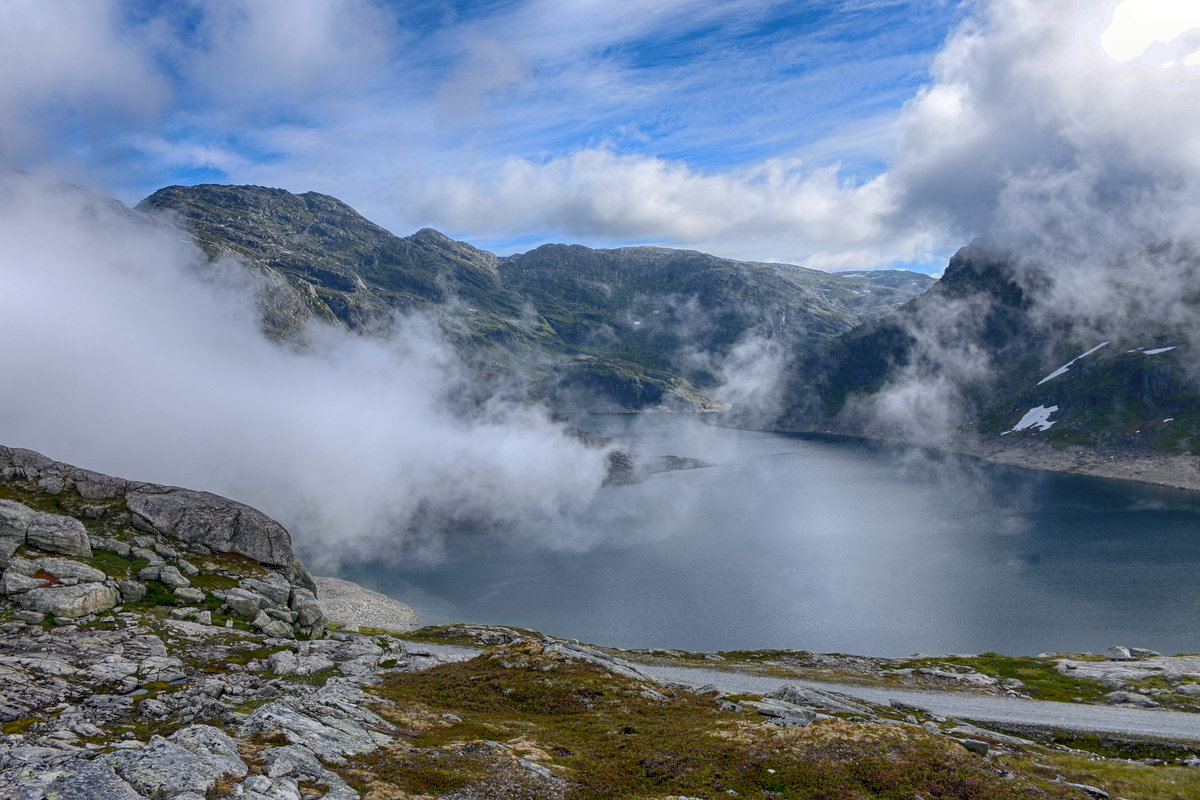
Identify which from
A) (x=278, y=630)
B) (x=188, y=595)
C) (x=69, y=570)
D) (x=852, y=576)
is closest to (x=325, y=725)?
(x=278, y=630)

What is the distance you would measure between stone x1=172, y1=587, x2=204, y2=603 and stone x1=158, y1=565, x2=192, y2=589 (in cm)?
63

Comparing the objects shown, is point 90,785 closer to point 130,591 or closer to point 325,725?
point 325,725

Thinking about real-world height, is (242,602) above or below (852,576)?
below

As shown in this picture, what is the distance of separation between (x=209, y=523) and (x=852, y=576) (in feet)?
398

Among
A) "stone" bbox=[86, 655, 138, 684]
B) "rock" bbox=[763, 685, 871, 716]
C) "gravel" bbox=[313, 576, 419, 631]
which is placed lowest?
"gravel" bbox=[313, 576, 419, 631]

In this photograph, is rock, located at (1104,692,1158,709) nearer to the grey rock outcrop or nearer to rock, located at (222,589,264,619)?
rock, located at (222,589,264,619)

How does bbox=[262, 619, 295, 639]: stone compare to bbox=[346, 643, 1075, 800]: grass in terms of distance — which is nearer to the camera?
bbox=[346, 643, 1075, 800]: grass

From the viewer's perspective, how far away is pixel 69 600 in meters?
38.8

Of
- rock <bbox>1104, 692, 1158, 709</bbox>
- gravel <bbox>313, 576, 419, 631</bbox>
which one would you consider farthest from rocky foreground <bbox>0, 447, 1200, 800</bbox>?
gravel <bbox>313, 576, 419, 631</bbox>

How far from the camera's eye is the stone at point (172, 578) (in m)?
47.0

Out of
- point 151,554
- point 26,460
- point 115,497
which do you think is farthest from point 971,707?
point 26,460

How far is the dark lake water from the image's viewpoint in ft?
327

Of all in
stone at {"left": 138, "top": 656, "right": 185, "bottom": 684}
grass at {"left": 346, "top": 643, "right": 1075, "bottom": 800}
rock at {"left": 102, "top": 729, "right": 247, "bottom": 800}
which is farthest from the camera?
stone at {"left": 138, "top": 656, "right": 185, "bottom": 684}

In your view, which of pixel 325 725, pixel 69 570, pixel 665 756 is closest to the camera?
pixel 325 725
